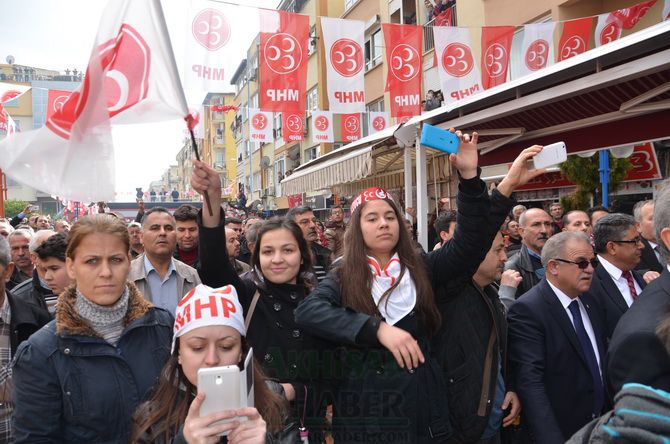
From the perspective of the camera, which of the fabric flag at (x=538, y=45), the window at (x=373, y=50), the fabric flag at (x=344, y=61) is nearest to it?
the fabric flag at (x=538, y=45)

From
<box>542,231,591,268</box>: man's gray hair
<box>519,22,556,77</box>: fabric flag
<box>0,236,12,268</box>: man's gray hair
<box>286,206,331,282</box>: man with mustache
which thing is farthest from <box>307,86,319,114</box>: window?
<box>0,236,12,268</box>: man's gray hair

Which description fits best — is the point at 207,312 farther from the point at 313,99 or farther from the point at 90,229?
the point at 313,99

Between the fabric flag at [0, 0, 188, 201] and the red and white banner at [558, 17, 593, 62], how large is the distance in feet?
31.6

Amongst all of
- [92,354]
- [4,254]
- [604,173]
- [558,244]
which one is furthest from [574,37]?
[92,354]

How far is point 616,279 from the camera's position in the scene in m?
3.99

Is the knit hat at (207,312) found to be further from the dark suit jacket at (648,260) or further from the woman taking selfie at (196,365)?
the dark suit jacket at (648,260)

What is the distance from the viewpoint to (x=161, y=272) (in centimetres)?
430

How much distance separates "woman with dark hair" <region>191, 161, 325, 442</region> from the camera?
2652mm

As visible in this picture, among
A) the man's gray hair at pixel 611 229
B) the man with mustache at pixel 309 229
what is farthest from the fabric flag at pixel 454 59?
the man's gray hair at pixel 611 229

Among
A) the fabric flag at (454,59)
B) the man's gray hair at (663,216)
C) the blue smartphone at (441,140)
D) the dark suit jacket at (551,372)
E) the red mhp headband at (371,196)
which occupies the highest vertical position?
the fabric flag at (454,59)

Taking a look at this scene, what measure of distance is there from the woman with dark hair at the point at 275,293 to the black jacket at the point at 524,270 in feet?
8.29

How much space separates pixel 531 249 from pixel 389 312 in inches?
124

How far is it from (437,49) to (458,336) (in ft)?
29.1

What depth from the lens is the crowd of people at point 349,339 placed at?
1.98 meters
